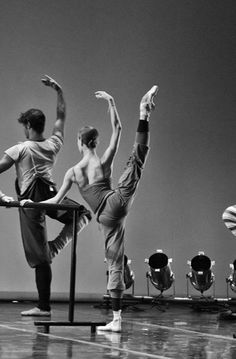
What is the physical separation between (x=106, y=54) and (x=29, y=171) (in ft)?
12.3

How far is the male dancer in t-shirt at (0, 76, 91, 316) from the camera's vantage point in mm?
5832

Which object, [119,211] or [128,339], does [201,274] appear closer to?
[119,211]

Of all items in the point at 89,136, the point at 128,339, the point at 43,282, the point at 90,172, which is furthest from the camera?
the point at 43,282

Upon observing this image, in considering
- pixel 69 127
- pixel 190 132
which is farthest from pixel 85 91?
pixel 190 132

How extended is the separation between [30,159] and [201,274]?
2.76 metres

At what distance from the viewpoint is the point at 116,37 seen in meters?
9.30

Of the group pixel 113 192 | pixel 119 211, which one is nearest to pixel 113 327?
pixel 119 211

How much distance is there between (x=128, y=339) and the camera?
4551 millimetres

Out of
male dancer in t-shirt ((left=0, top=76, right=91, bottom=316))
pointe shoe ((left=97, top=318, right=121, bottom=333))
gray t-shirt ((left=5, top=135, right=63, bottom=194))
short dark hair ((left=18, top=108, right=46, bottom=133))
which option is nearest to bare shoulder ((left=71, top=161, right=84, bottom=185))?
male dancer in t-shirt ((left=0, top=76, right=91, bottom=316))

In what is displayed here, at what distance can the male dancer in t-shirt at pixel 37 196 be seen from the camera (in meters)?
A: 5.83

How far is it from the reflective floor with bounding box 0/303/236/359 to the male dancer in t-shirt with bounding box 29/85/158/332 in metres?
0.38

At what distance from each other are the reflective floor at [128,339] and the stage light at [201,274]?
105 centimetres

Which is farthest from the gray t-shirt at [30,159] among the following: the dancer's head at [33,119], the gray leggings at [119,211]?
the gray leggings at [119,211]

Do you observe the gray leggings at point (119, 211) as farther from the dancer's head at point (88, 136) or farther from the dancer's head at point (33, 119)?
the dancer's head at point (33, 119)
